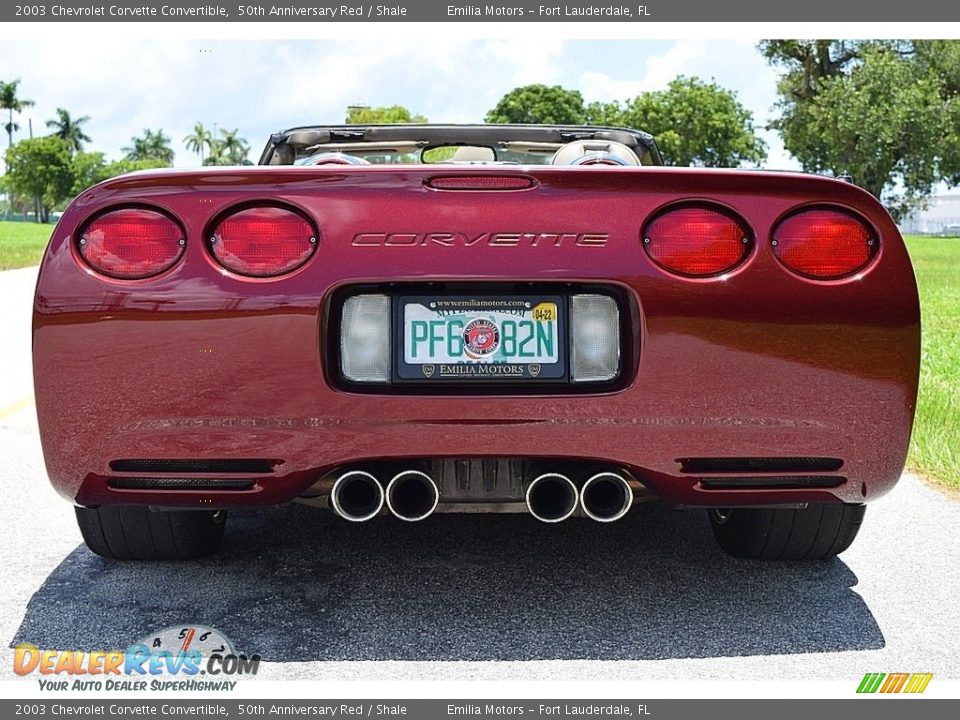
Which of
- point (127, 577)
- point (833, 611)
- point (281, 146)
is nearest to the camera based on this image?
point (833, 611)

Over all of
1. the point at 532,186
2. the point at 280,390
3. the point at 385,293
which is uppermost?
the point at 532,186

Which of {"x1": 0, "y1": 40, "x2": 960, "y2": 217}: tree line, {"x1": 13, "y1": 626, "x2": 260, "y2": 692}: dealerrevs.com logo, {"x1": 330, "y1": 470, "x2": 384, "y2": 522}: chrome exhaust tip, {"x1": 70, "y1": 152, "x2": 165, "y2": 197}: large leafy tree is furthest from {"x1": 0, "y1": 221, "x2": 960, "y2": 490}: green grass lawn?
{"x1": 70, "y1": 152, "x2": 165, "y2": 197}: large leafy tree

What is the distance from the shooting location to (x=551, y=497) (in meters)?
2.67

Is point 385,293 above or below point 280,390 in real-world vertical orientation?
above

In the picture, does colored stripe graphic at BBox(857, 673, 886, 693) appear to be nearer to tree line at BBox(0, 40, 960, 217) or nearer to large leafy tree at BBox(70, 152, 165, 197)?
tree line at BBox(0, 40, 960, 217)

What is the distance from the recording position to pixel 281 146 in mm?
4914

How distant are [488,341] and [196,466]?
2.54 feet

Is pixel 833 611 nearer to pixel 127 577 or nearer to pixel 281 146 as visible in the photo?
pixel 127 577

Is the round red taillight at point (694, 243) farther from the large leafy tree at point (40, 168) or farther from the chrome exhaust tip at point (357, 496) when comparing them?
the large leafy tree at point (40, 168)

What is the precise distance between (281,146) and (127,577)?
2444 millimetres

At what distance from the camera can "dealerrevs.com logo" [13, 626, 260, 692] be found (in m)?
2.41

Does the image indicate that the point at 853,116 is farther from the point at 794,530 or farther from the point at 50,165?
the point at 50,165

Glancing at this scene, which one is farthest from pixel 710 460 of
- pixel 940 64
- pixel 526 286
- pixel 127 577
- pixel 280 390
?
pixel 940 64

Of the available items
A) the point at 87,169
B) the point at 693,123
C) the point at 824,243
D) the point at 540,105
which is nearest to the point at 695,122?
the point at 693,123
